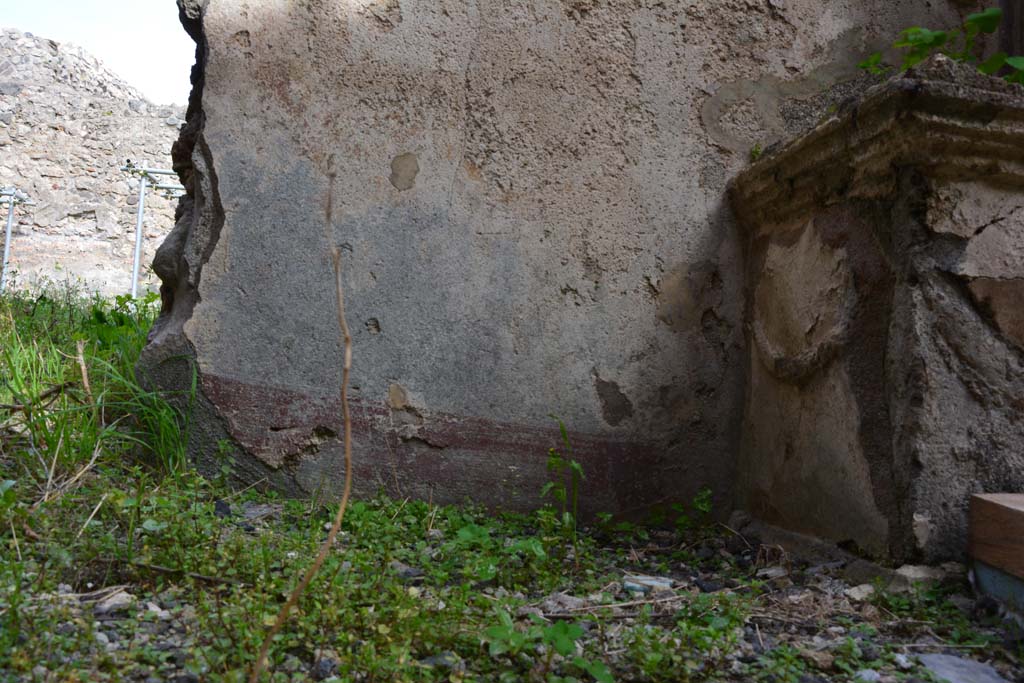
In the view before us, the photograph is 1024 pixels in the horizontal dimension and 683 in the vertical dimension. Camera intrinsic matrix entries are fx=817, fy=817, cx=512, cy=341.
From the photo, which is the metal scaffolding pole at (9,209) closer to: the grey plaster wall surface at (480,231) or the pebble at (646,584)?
the grey plaster wall surface at (480,231)

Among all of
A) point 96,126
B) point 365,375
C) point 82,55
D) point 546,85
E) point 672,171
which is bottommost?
point 365,375

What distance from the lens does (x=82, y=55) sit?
1032cm

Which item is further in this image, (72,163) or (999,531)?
(72,163)

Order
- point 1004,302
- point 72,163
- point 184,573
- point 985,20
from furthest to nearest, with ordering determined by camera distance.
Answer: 1. point 72,163
2. point 985,20
3. point 1004,302
4. point 184,573

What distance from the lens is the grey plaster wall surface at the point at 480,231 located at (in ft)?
7.77

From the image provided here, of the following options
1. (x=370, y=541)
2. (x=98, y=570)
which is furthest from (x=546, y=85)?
(x=98, y=570)

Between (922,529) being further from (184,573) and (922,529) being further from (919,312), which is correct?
(184,573)

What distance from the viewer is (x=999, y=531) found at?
1694mm

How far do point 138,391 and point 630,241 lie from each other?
4.98 feet

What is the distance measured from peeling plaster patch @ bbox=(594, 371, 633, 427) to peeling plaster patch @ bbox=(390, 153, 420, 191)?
805 millimetres

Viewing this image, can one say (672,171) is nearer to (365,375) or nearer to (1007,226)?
(1007,226)

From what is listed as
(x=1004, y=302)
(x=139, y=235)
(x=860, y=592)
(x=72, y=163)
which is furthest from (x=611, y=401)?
(x=72, y=163)

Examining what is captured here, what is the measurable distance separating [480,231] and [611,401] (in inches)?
25.6

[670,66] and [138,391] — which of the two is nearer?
[138,391]
